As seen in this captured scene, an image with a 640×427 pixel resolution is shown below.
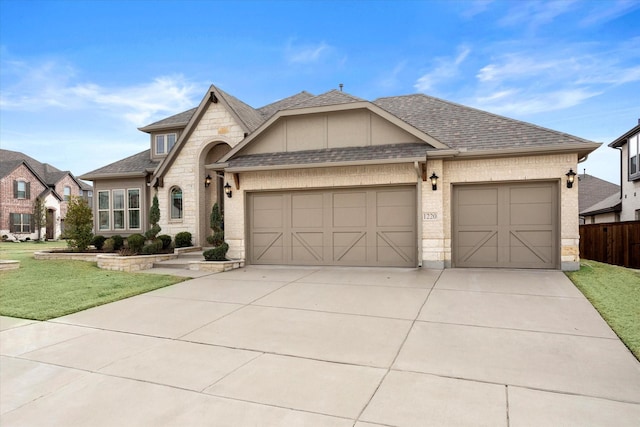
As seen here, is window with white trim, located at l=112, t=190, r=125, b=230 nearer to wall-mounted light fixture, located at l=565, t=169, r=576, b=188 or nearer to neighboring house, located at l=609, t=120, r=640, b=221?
wall-mounted light fixture, located at l=565, t=169, r=576, b=188

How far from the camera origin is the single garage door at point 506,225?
32.9 ft

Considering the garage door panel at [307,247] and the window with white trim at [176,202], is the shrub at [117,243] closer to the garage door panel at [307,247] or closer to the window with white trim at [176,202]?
the window with white trim at [176,202]

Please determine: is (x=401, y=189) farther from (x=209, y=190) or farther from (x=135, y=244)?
(x=135, y=244)

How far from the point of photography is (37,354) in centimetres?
491

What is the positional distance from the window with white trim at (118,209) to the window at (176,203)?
2.93 m

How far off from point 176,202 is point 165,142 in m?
3.29

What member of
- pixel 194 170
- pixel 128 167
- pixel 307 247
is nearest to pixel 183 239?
pixel 194 170

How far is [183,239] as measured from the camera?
47.9ft

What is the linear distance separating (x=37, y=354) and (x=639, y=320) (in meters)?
8.66

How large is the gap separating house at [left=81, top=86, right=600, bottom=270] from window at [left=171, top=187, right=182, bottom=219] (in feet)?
8.12

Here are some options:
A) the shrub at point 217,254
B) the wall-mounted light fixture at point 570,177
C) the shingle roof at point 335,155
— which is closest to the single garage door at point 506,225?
the wall-mounted light fixture at point 570,177

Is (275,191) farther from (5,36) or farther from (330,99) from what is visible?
(5,36)

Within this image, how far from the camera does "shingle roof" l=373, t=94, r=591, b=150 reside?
10.1 m

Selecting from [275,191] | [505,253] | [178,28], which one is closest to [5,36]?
[178,28]
